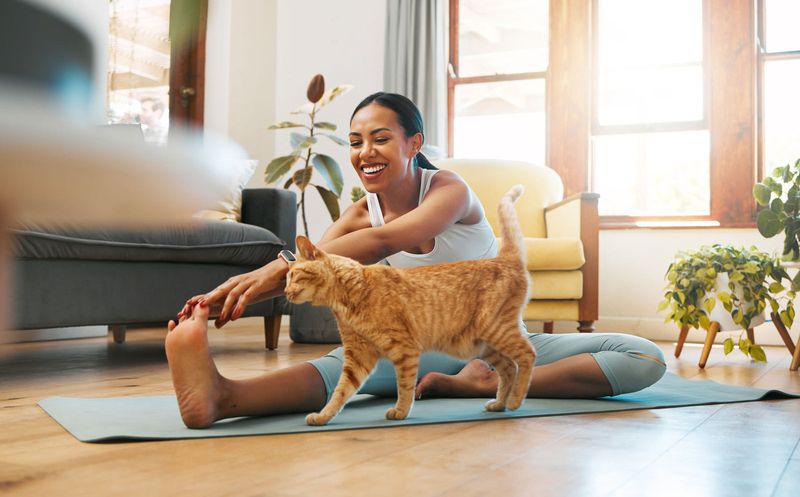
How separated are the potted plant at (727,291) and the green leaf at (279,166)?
7.17 feet

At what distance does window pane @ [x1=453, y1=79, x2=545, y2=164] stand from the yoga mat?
3071mm

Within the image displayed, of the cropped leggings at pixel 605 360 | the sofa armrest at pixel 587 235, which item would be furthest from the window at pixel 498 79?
the cropped leggings at pixel 605 360

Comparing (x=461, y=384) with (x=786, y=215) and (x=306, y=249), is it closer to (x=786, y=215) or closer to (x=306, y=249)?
(x=306, y=249)

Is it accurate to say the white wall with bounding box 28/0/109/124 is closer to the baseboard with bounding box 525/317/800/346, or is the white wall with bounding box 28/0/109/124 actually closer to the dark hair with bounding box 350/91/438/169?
the dark hair with bounding box 350/91/438/169

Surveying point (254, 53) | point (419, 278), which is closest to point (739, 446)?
point (419, 278)

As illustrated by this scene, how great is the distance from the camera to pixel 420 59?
4.89 m

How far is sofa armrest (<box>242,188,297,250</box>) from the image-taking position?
347cm

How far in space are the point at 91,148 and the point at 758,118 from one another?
4.77 m

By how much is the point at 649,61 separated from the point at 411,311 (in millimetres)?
3796

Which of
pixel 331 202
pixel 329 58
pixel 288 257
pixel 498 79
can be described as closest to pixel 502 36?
pixel 498 79

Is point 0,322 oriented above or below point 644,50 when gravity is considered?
below

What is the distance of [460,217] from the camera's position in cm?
174

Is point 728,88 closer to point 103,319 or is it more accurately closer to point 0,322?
point 103,319

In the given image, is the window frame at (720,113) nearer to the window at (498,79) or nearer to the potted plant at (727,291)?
the window at (498,79)
